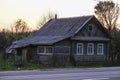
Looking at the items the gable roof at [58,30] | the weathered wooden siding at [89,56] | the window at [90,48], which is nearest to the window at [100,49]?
the weathered wooden siding at [89,56]

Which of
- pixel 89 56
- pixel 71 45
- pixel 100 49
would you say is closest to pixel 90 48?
pixel 89 56

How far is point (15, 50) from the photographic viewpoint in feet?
186

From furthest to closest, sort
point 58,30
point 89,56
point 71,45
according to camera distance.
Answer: point 58,30 → point 89,56 → point 71,45

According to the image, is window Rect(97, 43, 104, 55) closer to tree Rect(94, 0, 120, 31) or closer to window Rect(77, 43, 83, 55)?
window Rect(77, 43, 83, 55)

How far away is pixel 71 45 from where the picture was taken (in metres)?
49.2

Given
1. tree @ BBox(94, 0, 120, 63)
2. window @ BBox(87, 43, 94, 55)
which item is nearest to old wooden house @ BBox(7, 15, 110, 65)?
window @ BBox(87, 43, 94, 55)

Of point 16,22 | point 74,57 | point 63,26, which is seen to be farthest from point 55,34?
point 16,22

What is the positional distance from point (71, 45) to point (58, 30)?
4500mm

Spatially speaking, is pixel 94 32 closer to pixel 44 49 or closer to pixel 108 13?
pixel 44 49

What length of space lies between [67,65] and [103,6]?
31425 millimetres

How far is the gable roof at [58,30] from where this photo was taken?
49.3 metres

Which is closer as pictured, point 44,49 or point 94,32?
point 44,49

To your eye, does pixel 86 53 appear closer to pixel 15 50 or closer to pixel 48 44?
pixel 48 44

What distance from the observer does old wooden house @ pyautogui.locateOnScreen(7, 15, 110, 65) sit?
47812mm
